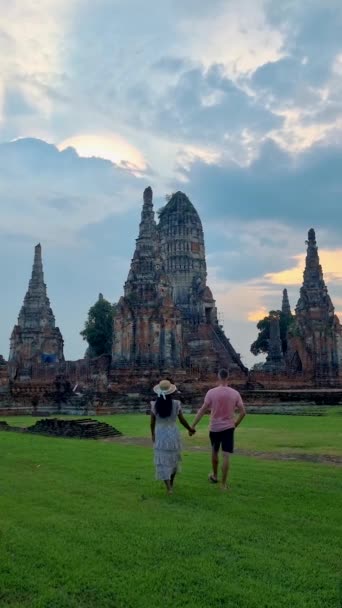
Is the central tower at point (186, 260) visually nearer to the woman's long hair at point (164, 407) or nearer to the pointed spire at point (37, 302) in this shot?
the pointed spire at point (37, 302)

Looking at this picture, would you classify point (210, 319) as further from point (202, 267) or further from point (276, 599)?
point (276, 599)

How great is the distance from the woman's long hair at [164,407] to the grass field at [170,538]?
109cm

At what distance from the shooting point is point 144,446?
44.6 ft

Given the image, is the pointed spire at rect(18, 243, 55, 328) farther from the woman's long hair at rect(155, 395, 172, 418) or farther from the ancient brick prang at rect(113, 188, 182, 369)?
the woman's long hair at rect(155, 395, 172, 418)

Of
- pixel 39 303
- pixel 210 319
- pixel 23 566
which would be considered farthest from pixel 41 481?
pixel 210 319

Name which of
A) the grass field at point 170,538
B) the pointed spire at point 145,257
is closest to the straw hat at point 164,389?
the grass field at point 170,538

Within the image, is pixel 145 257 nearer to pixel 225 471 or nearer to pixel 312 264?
pixel 312 264

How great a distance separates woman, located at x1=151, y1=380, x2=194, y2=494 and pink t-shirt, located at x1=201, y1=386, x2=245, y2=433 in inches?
17.5

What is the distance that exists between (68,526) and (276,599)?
268 centimetres

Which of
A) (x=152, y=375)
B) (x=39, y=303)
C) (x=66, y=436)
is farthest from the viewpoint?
(x=39, y=303)

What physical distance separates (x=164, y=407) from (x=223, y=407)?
3.10 feet

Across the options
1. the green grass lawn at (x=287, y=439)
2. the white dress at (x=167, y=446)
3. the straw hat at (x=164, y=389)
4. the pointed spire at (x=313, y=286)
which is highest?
the pointed spire at (x=313, y=286)

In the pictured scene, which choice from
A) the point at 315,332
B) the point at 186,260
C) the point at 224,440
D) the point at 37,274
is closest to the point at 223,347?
the point at 315,332

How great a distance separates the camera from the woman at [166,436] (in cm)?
804
